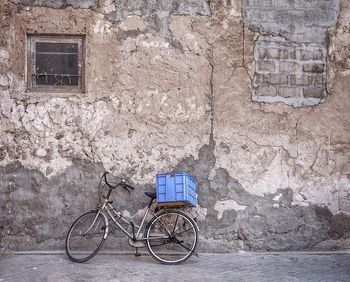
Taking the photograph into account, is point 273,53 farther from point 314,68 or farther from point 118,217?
point 118,217

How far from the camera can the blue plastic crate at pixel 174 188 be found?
645 cm

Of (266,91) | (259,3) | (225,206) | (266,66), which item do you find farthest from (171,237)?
(259,3)

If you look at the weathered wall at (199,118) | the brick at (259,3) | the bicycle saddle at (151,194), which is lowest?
the bicycle saddle at (151,194)

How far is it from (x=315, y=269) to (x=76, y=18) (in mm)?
4648

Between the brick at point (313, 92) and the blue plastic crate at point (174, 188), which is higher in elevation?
the brick at point (313, 92)

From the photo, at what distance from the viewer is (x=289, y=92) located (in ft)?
23.7

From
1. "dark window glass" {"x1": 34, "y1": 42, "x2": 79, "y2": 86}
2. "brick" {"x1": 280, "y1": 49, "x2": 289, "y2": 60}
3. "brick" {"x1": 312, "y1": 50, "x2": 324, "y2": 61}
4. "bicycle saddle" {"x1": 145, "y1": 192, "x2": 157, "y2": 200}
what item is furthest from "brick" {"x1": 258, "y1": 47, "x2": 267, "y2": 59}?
"dark window glass" {"x1": 34, "y1": 42, "x2": 79, "y2": 86}

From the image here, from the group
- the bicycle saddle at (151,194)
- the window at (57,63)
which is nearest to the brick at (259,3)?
the window at (57,63)

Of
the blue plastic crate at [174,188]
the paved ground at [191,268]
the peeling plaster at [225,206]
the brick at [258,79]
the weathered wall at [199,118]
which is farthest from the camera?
the brick at [258,79]

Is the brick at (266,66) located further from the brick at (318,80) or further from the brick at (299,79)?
the brick at (318,80)

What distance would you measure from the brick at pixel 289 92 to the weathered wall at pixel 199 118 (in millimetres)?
22

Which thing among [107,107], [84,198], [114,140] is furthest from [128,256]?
[107,107]

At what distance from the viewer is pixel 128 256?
22.4 ft

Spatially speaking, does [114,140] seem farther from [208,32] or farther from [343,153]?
[343,153]
